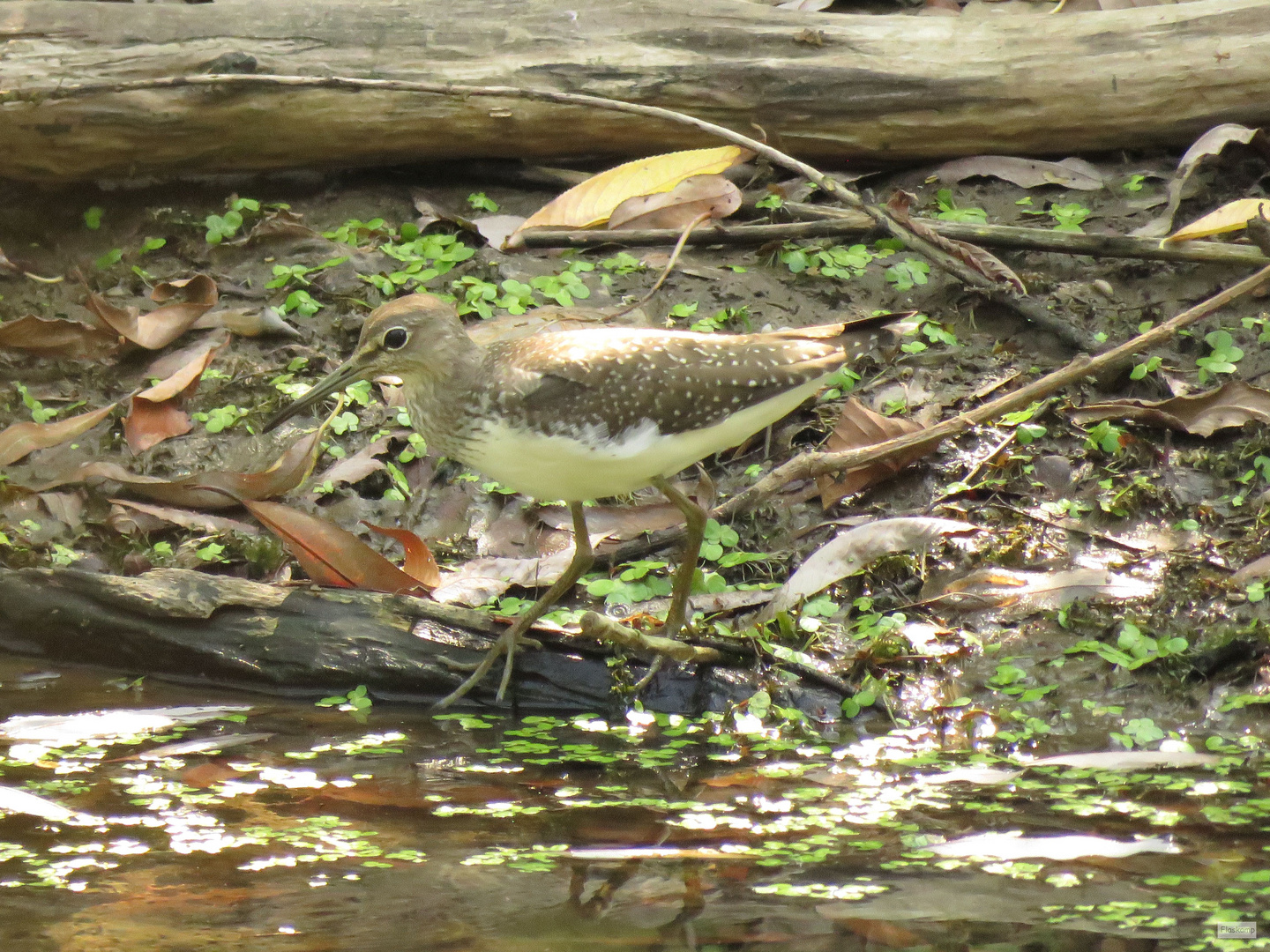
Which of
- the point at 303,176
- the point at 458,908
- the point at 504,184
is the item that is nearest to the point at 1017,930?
the point at 458,908

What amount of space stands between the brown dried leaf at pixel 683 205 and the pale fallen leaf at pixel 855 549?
85.7 inches

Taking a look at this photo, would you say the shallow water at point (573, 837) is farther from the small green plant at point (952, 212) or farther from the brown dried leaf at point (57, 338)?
the small green plant at point (952, 212)

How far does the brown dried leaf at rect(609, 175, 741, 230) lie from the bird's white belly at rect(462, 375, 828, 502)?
2.12m

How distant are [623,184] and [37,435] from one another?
9.51 feet

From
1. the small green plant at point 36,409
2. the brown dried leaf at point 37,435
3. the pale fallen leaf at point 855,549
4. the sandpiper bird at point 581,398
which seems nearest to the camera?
the sandpiper bird at point 581,398

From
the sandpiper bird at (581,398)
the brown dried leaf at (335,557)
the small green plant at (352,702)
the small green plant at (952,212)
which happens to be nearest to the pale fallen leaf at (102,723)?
the small green plant at (352,702)

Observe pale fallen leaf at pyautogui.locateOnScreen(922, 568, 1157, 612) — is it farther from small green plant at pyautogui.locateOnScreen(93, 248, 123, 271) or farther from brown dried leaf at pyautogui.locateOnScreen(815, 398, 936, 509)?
small green plant at pyautogui.locateOnScreen(93, 248, 123, 271)

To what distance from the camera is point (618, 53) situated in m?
6.89

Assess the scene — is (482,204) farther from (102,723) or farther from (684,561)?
(102,723)

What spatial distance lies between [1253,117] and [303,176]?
479 centimetres

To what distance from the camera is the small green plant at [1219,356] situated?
19.1 ft

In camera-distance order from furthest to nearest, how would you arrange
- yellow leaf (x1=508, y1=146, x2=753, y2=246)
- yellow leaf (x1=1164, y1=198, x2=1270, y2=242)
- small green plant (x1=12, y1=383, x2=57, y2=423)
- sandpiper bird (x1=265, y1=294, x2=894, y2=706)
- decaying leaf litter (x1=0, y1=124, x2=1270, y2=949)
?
yellow leaf (x1=508, y1=146, x2=753, y2=246) → small green plant (x1=12, y1=383, x2=57, y2=423) → yellow leaf (x1=1164, y1=198, x2=1270, y2=242) → sandpiper bird (x1=265, y1=294, x2=894, y2=706) → decaying leaf litter (x1=0, y1=124, x2=1270, y2=949)

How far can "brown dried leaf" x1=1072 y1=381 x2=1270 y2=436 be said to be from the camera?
5551 millimetres

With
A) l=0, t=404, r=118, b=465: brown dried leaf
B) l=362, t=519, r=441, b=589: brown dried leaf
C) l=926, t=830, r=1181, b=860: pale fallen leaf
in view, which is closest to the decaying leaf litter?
l=926, t=830, r=1181, b=860: pale fallen leaf
